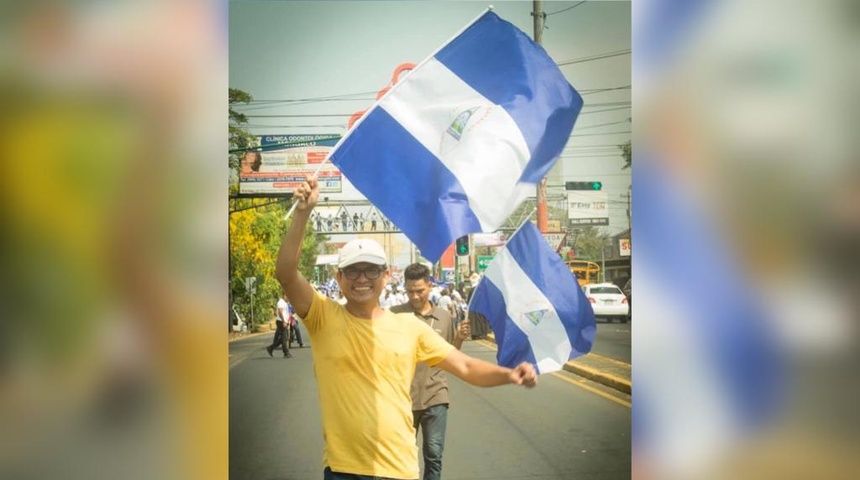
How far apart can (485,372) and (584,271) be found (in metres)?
0.76

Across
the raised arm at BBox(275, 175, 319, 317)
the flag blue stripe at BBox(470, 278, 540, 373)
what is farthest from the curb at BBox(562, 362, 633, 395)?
the raised arm at BBox(275, 175, 319, 317)

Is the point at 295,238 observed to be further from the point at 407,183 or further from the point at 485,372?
the point at 485,372

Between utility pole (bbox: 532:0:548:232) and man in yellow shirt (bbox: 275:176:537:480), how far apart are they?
2.18ft

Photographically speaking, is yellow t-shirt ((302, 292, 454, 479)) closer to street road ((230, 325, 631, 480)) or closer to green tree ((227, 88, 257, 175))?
street road ((230, 325, 631, 480))

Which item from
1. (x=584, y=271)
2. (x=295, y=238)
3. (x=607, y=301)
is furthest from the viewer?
(x=607, y=301)

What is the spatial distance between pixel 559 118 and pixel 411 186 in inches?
21.1

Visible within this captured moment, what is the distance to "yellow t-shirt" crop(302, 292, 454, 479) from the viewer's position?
2.28 meters

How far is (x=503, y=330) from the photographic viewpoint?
114 inches

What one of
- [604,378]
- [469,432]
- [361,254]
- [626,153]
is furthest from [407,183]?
[469,432]

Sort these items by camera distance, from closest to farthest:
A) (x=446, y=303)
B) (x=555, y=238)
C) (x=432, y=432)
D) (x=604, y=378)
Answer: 1. (x=555, y=238)
2. (x=604, y=378)
3. (x=432, y=432)
4. (x=446, y=303)
